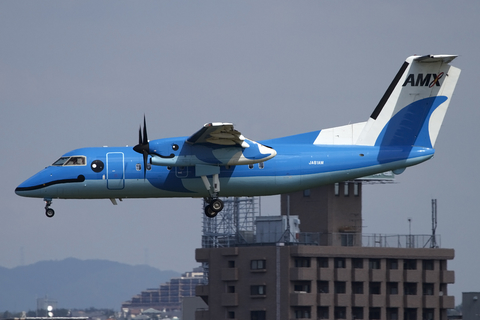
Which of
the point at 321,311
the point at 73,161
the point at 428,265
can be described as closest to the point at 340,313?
the point at 321,311

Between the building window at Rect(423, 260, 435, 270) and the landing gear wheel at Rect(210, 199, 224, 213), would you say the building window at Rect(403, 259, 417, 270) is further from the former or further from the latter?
the landing gear wheel at Rect(210, 199, 224, 213)

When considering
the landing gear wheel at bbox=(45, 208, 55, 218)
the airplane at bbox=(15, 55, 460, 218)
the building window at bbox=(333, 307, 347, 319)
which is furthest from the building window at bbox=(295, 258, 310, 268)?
the landing gear wheel at bbox=(45, 208, 55, 218)

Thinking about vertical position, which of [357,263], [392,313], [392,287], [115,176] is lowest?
[392,313]

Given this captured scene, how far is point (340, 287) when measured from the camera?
238 feet

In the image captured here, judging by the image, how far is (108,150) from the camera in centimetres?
3994

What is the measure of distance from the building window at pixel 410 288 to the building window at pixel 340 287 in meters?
5.66

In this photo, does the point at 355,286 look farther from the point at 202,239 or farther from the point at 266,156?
the point at 266,156

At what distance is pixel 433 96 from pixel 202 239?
5519cm

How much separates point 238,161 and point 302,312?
3565 cm

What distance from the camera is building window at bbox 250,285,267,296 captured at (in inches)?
2852

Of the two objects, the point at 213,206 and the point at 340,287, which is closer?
the point at 213,206

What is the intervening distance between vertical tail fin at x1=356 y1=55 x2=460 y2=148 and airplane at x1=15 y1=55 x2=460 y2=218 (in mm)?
47

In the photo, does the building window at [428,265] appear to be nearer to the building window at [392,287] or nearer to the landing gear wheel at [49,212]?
the building window at [392,287]

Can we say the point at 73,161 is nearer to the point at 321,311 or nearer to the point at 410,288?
the point at 321,311
